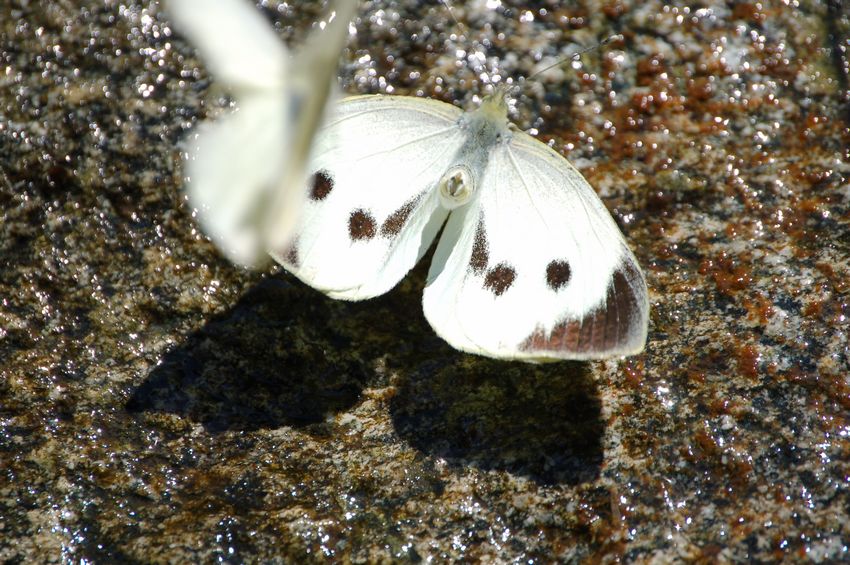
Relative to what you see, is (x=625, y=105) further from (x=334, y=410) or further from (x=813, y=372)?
(x=334, y=410)

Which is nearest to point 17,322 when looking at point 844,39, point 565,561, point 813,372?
point 565,561

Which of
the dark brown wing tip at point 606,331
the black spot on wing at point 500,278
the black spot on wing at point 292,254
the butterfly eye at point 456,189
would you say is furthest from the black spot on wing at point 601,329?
the black spot on wing at point 292,254

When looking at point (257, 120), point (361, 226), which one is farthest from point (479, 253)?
point (257, 120)

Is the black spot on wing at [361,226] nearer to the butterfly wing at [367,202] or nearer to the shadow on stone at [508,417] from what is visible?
the butterfly wing at [367,202]

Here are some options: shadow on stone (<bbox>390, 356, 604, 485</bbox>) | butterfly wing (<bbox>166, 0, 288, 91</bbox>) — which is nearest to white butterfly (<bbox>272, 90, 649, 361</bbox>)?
shadow on stone (<bbox>390, 356, 604, 485</bbox>)

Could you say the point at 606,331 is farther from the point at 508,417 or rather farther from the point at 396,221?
the point at 396,221

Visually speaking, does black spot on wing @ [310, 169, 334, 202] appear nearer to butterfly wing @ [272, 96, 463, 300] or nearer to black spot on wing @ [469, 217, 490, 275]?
butterfly wing @ [272, 96, 463, 300]
